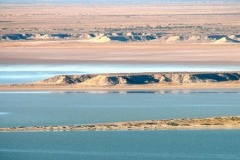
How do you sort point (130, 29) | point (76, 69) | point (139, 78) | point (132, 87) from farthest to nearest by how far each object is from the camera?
point (130, 29) → point (76, 69) → point (139, 78) → point (132, 87)

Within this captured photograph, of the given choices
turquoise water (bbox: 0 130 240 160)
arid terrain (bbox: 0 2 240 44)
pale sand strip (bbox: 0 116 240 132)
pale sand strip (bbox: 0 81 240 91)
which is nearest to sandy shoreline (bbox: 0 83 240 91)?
pale sand strip (bbox: 0 81 240 91)

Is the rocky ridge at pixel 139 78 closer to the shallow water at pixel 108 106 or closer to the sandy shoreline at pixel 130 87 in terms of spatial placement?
the sandy shoreline at pixel 130 87

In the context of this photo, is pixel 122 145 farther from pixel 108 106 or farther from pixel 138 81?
pixel 138 81

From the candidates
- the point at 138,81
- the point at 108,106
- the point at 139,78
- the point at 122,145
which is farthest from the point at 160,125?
the point at 139,78

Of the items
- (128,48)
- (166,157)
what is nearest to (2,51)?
(128,48)

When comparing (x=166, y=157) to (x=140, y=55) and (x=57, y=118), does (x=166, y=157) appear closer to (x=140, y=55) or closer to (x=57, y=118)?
(x=57, y=118)

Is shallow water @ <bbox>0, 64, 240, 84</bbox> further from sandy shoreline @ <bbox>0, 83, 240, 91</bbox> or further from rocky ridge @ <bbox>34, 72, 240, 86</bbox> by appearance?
sandy shoreline @ <bbox>0, 83, 240, 91</bbox>

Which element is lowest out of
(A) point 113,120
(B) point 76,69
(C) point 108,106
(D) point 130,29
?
(D) point 130,29
